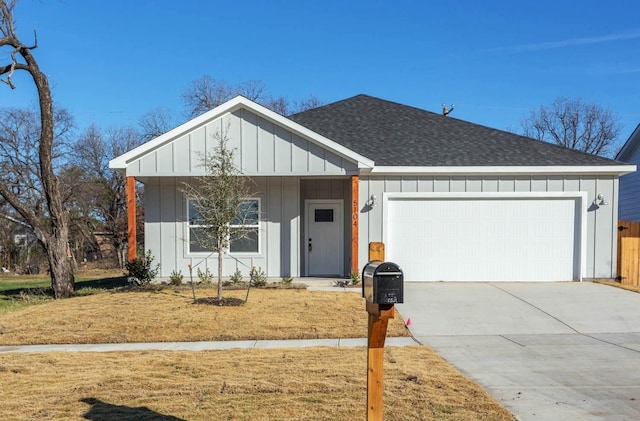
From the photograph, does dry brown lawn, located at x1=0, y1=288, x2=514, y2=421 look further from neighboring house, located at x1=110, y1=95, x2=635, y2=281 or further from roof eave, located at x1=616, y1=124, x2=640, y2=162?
roof eave, located at x1=616, y1=124, x2=640, y2=162

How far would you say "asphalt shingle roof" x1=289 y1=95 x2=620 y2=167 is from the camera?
1259 cm

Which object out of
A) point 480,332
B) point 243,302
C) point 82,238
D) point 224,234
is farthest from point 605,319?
point 82,238

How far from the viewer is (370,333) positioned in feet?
10.9

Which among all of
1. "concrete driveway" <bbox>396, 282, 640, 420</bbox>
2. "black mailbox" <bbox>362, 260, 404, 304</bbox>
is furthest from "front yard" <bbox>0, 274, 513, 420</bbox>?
"black mailbox" <bbox>362, 260, 404, 304</bbox>

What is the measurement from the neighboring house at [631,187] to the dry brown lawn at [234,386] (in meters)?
16.2

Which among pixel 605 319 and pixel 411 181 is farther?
pixel 411 181

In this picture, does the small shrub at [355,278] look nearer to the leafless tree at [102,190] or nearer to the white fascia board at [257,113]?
the white fascia board at [257,113]

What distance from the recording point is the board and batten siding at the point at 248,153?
39.2ft

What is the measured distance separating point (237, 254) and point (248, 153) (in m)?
2.93

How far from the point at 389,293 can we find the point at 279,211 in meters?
10.1

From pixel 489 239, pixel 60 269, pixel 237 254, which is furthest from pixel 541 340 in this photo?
pixel 60 269

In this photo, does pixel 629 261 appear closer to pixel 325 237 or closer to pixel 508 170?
pixel 508 170

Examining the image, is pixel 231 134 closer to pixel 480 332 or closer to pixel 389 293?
pixel 480 332

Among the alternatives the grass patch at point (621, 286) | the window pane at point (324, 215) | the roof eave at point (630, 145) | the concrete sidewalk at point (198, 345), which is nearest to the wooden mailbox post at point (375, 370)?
the concrete sidewalk at point (198, 345)
